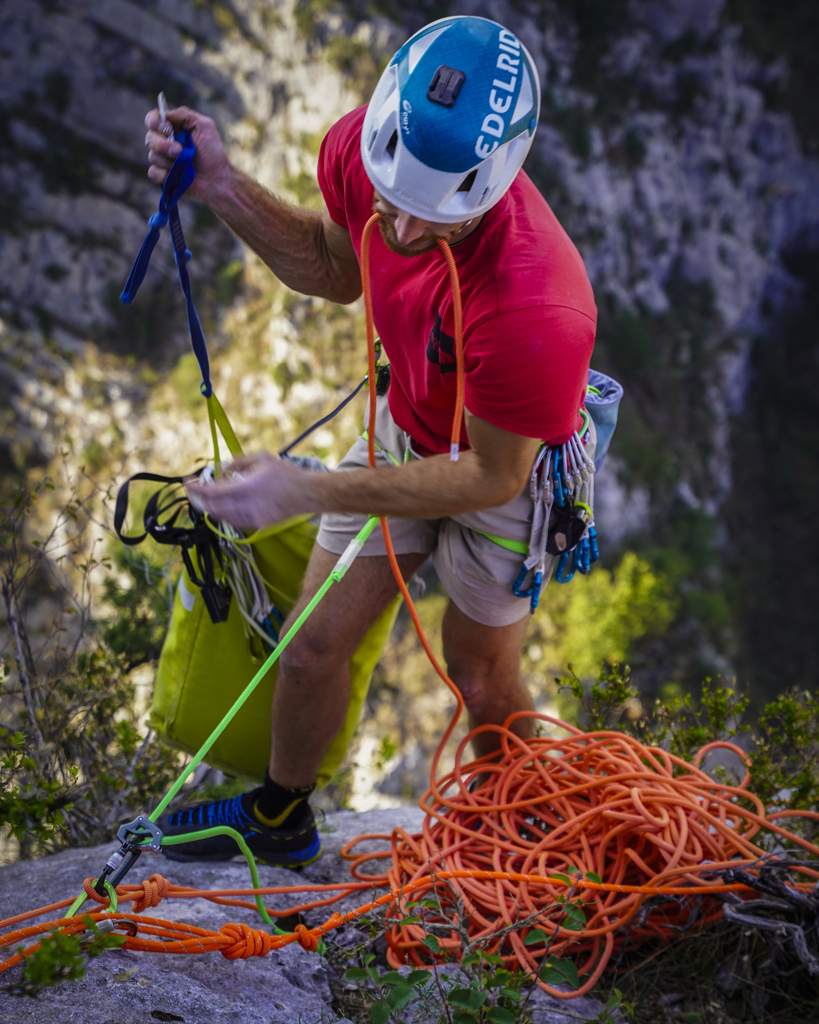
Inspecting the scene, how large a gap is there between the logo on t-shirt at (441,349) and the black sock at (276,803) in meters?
1.28

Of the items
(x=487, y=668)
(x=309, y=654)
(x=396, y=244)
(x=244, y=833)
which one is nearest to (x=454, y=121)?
(x=396, y=244)

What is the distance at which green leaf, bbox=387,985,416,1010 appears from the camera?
1266 mm

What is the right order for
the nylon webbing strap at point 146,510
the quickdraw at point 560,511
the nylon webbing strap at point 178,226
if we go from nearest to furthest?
the nylon webbing strap at point 178,226 < the quickdraw at point 560,511 < the nylon webbing strap at point 146,510

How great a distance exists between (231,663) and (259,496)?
985 millimetres

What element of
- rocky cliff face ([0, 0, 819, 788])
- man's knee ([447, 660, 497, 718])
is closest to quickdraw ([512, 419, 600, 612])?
man's knee ([447, 660, 497, 718])

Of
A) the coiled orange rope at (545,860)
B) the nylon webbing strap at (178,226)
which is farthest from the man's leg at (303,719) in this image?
the nylon webbing strap at (178,226)

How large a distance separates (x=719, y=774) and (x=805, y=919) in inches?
28.4

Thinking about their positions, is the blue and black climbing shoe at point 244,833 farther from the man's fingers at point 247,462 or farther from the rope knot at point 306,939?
the man's fingers at point 247,462

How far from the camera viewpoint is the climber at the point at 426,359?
142 cm

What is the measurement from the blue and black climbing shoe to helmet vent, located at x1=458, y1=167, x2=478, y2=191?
1720 mm

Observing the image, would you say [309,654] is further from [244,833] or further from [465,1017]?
[465,1017]

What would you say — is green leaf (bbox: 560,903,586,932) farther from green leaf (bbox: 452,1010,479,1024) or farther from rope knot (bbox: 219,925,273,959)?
rope knot (bbox: 219,925,273,959)

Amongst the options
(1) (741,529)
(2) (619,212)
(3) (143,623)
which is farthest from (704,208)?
(3) (143,623)

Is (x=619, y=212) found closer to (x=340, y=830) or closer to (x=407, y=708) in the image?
(x=407, y=708)
